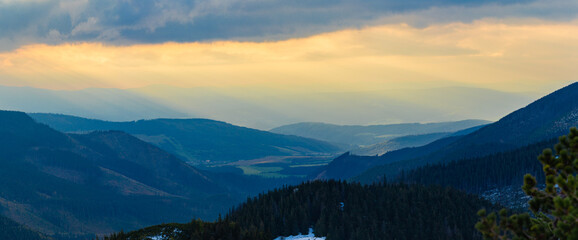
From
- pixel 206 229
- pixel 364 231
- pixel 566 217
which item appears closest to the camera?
pixel 566 217

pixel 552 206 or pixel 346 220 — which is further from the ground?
pixel 552 206

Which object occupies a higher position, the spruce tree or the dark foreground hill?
the spruce tree

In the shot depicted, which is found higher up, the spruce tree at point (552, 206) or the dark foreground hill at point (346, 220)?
the spruce tree at point (552, 206)

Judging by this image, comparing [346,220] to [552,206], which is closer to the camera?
[552,206]

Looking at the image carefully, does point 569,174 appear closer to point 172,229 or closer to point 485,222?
point 485,222

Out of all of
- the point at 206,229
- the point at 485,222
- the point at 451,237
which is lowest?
the point at 451,237

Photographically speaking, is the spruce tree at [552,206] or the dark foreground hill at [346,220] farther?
the dark foreground hill at [346,220]

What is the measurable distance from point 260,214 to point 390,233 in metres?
38.7

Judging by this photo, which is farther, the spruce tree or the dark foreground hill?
the dark foreground hill

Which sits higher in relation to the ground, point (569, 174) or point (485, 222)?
point (569, 174)

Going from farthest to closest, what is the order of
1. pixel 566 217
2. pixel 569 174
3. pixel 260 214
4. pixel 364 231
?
pixel 260 214
pixel 364 231
pixel 569 174
pixel 566 217

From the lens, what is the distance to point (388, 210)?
19700 cm

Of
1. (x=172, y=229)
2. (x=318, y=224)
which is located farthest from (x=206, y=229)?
(x=318, y=224)

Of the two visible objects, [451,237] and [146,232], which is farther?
[451,237]
